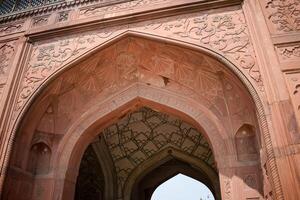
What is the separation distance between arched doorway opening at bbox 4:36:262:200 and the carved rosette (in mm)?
698

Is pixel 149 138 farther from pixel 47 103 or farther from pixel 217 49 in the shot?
pixel 217 49

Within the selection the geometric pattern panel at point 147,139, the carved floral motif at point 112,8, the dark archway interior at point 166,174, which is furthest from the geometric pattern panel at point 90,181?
the carved floral motif at point 112,8

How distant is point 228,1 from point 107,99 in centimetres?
256

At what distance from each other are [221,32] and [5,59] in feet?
11.9

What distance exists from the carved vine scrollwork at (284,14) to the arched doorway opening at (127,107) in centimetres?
93

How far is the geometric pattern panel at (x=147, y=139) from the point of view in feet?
25.2

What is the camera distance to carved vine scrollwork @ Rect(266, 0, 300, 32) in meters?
3.93

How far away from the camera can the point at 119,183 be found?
8.12m

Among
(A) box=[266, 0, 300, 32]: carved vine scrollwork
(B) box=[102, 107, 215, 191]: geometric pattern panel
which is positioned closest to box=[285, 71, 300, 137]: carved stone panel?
(A) box=[266, 0, 300, 32]: carved vine scrollwork

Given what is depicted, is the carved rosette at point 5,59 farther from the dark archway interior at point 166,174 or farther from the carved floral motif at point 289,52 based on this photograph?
the dark archway interior at point 166,174

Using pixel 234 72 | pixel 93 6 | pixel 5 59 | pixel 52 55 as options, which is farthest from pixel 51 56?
pixel 234 72

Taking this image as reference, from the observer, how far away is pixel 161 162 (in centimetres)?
810

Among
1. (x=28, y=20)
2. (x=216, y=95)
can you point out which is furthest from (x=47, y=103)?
(x=216, y=95)

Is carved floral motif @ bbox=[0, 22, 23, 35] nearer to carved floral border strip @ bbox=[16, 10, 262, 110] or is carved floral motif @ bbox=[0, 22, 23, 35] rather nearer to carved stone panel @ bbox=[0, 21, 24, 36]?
carved stone panel @ bbox=[0, 21, 24, 36]
